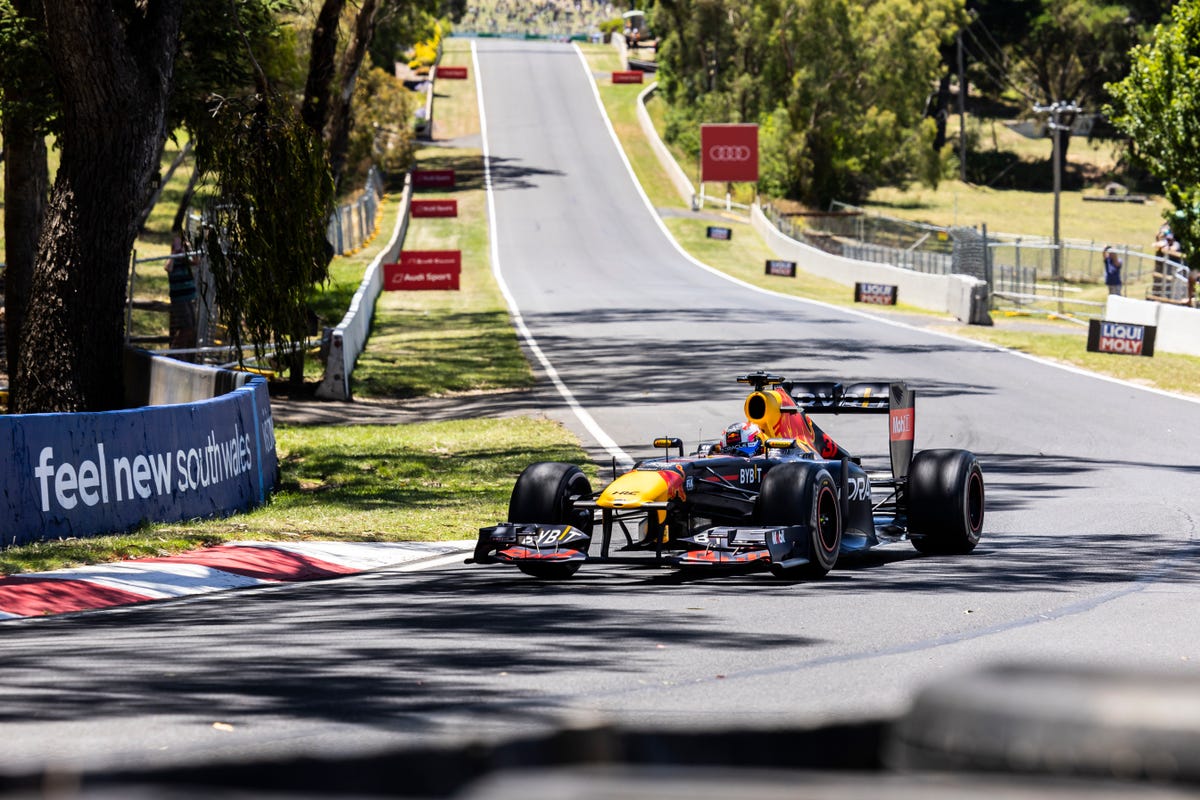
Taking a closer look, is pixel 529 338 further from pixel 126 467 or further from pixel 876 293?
pixel 126 467

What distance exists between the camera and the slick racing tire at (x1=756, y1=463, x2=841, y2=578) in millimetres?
10961

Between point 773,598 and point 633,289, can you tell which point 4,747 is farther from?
Answer: point 633,289

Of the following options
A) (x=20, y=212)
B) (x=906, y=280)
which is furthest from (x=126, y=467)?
(x=906, y=280)

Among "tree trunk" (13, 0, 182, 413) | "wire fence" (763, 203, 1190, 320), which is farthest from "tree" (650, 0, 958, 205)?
"tree trunk" (13, 0, 182, 413)

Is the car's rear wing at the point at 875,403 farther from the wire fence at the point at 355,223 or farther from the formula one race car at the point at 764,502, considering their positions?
the wire fence at the point at 355,223

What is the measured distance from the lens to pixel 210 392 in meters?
19.1

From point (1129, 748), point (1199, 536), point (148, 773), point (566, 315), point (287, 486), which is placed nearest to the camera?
point (1129, 748)

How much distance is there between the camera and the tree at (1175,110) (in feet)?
120

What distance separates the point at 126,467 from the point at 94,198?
549 cm

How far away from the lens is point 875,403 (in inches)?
528

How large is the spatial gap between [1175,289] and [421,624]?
1274 inches

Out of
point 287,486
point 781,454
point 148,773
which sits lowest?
point 287,486

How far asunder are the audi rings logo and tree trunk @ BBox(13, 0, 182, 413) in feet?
191

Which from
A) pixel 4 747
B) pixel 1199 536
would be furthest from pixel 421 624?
pixel 1199 536
